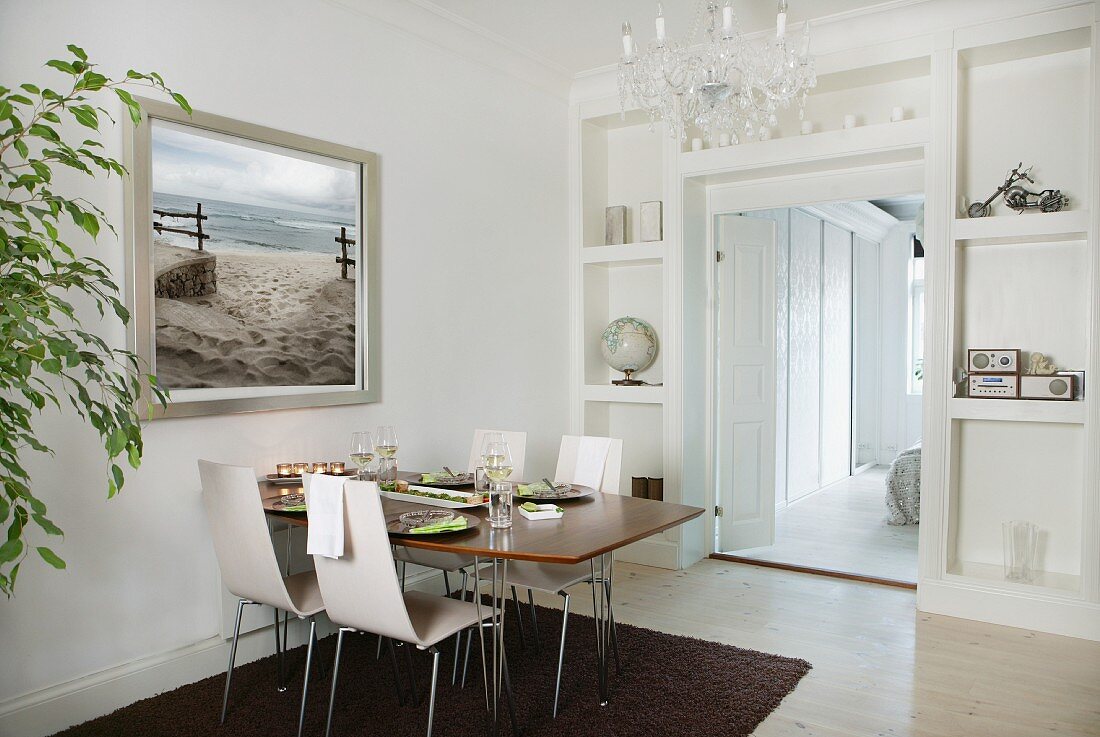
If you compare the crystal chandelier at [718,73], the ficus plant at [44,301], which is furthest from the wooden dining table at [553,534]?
the crystal chandelier at [718,73]

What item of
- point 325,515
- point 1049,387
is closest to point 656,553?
point 1049,387

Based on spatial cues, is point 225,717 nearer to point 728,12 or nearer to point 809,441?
point 728,12

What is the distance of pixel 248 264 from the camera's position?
3295mm

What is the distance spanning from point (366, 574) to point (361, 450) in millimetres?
596

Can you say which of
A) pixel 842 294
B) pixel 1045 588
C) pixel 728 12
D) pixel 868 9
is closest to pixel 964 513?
pixel 1045 588

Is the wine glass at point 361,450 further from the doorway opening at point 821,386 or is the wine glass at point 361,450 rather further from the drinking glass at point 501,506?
the doorway opening at point 821,386

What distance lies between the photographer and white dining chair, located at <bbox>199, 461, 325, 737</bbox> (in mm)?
2650

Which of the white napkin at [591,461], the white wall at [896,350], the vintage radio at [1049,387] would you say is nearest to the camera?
the white napkin at [591,461]

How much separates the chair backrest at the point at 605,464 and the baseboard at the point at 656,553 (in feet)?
4.77

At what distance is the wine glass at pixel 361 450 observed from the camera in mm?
2916

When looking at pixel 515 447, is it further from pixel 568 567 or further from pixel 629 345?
pixel 629 345

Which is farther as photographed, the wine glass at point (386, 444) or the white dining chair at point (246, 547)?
the wine glass at point (386, 444)

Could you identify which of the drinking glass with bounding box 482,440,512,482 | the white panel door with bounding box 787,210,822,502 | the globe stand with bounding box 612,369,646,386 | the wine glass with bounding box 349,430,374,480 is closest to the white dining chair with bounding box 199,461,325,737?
the wine glass with bounding box 349,430,374,480

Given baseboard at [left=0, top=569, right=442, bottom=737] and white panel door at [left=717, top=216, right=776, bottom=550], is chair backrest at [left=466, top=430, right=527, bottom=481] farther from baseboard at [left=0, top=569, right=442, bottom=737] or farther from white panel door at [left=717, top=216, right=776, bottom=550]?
white panel door at [left=717, top=216, right=776, bottom=550]
